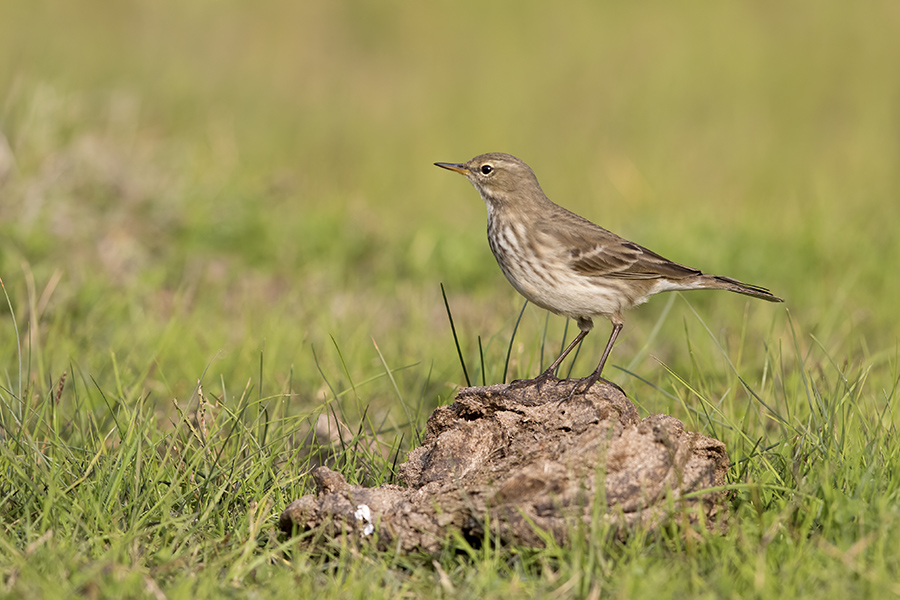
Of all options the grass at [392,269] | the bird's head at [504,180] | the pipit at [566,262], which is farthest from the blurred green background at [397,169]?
the bird's head at [504,180]

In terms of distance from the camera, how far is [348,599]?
3.29 m

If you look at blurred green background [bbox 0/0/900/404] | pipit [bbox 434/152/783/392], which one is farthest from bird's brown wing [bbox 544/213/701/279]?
blurred green background [bbox 0/0/900/404]

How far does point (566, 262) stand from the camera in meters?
5.25

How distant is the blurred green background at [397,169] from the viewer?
693 cm

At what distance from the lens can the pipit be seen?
16.8ft

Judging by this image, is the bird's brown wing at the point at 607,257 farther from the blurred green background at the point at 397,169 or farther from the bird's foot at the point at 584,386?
the bird's foot at the point at 584,386

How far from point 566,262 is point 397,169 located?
6.58m

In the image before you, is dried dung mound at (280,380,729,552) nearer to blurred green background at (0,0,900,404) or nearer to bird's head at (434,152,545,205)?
blurred green background at (0,0,900,404)

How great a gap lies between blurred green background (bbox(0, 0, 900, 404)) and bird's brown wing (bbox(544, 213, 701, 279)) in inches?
22.1

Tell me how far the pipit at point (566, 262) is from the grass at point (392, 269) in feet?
→ 1.20

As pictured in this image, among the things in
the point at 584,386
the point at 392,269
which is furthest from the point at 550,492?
the point at 392,269

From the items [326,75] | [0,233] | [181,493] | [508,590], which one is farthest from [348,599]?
[326,75]

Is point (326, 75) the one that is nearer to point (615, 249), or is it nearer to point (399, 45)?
point (399, 45)

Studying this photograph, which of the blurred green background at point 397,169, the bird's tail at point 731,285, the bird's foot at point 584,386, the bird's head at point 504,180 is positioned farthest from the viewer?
the blurred green background at point 397,169
